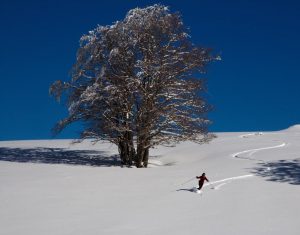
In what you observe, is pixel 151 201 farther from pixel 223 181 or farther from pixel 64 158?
pixel 64 158

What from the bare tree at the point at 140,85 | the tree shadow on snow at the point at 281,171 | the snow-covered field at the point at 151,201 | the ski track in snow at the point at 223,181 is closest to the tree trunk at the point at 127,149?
the bare tree at the point at 140,85

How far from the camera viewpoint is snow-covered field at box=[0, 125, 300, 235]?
22.7 feet

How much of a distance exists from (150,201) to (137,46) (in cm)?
966

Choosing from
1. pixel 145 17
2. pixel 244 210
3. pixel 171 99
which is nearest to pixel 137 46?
pixel 145 17

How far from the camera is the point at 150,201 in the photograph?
351 inches

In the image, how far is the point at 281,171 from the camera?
41.5ft

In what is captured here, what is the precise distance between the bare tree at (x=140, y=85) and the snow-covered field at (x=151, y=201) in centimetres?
362

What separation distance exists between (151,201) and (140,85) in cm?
869

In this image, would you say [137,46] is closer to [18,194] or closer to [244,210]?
[18,194]

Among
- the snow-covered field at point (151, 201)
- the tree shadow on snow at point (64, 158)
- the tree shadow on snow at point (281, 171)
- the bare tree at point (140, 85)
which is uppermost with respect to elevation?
the bare tree at point (140, 85)

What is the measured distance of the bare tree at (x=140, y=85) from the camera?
16.9 m

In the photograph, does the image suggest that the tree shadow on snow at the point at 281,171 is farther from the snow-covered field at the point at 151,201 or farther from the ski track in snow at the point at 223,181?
the ski track in snow at the point at 223,181

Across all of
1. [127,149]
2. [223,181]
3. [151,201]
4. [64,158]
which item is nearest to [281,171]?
[223,181]

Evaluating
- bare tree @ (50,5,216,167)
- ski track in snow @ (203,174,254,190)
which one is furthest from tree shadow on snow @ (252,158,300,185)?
bare tree @ (50,5,216,167)
